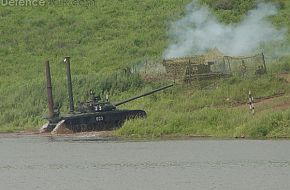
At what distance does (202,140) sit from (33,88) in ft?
53.7

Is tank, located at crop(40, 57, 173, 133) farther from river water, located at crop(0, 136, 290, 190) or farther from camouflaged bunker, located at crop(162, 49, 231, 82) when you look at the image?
camouflaged bunker, located at crop(162, 49, 231, 82)

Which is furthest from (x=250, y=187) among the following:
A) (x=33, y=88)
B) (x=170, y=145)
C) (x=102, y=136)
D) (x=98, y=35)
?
(x=98, y=35)

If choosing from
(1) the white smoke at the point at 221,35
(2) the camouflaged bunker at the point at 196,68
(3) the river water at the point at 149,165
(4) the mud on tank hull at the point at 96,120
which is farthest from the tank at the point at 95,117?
(1) the white smoke at the point at 221,35

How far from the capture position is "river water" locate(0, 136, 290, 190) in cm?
1844

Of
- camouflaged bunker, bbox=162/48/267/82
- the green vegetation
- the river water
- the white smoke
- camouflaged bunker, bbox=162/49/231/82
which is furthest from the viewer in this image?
the white smoke

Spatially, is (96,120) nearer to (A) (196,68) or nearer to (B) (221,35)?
(A) (196,68)

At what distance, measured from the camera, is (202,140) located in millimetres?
27219

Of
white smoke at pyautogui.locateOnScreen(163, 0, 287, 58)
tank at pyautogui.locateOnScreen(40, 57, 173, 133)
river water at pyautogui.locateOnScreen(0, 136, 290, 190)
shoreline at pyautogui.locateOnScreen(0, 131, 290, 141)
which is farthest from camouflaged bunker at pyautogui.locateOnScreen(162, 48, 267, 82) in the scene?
river water at pyautogui.locateOnScreen(0, 136, 290, 190)

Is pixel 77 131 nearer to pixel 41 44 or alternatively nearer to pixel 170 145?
pixel 170 145

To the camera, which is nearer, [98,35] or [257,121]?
[257,121]

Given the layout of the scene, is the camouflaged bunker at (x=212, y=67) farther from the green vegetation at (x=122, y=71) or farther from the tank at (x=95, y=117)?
the tank at (x=95, y=117)

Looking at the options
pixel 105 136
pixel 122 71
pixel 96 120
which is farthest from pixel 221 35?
pixel 105 136

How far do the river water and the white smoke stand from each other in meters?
17.6

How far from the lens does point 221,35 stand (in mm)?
46906
